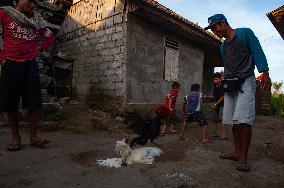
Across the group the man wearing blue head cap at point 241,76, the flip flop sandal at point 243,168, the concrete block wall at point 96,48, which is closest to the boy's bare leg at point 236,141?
the man wearing blue head cap at point 241,76

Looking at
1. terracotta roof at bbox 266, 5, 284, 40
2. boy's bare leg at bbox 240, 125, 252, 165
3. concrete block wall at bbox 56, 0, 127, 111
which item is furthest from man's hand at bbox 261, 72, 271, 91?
concrete block wall at bbox 56, 0, 127, 111

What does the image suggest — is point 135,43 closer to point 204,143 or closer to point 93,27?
point 93,27

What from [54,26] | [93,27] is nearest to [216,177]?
[93,27]

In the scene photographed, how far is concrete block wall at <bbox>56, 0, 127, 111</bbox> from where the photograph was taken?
8.62m

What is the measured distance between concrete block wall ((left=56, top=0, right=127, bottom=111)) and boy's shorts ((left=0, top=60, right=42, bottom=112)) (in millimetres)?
4332

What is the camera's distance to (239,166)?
3684 mm

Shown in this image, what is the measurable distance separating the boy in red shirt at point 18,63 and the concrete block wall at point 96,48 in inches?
171

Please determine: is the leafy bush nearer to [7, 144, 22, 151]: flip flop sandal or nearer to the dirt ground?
the dirt ground

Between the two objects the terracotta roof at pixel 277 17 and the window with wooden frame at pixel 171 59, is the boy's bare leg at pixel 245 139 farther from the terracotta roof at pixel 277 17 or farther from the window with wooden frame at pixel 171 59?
the window with wooden frame at pixel 171 59

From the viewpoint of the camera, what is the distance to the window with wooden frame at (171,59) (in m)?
10.1

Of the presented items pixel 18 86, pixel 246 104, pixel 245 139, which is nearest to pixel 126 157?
pixel 245 139

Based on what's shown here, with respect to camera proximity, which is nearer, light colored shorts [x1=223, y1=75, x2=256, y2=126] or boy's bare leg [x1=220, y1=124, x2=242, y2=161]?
light colored shorts [x1=223, y1=75, x2=256, y2=126]

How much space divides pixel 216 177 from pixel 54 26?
981 centimetres

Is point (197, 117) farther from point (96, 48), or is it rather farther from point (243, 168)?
point (96, 48)
